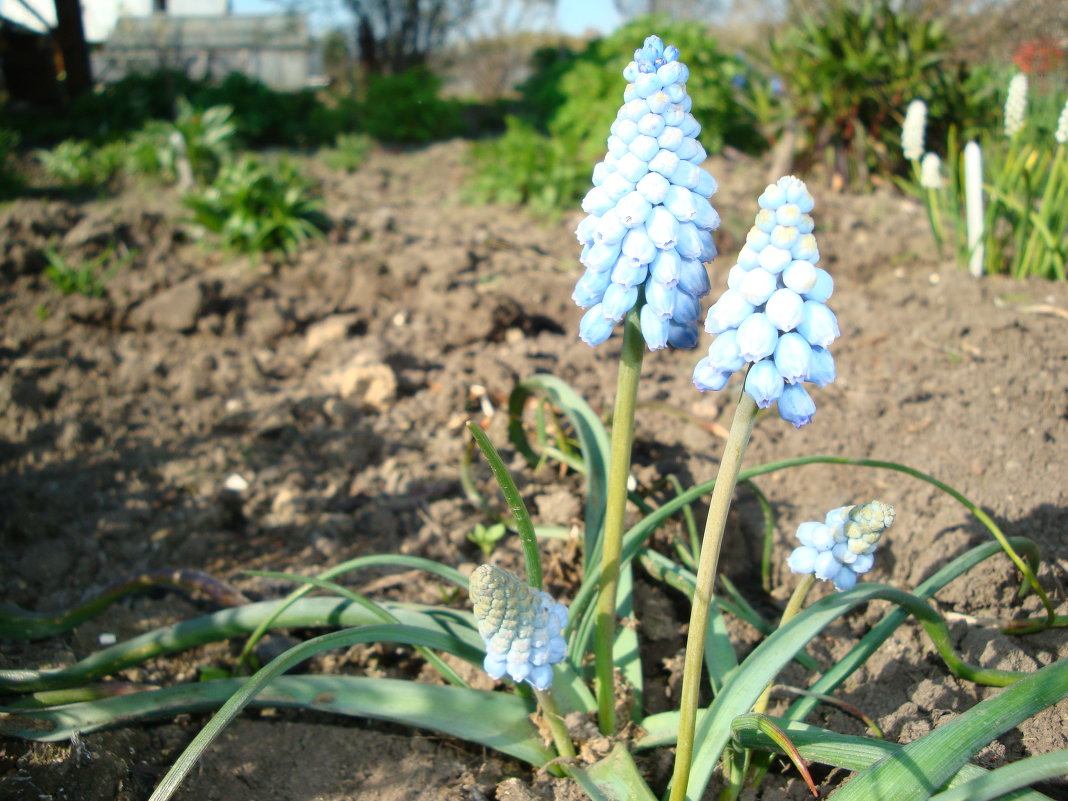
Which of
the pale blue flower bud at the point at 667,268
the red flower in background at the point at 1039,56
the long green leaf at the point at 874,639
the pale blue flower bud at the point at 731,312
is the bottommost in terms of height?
the long green leaf at the point at 874,639

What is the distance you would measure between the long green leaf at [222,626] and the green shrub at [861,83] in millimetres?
5121

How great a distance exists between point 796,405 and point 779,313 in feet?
0.46

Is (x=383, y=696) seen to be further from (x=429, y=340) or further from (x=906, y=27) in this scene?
(x=906, y=27)

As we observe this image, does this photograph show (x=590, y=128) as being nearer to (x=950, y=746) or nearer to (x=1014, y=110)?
(x=1014, y=110)

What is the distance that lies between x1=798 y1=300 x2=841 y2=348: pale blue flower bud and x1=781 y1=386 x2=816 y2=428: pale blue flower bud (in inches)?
2.7

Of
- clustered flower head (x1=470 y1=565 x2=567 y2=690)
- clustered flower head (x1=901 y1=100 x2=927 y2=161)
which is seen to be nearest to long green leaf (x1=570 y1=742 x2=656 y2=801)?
clustered flower head (x1=470 y1=565 x2=567 y2=690)

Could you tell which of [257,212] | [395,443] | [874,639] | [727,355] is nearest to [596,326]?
[727,355]

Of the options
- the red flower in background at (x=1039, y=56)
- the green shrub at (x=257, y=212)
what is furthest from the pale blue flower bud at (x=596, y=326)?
the red flower in background at (x=1039, y=56)

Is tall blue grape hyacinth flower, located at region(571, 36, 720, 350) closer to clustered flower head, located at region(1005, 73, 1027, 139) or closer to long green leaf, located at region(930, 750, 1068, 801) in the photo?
long green leaf, located at region(930, 750, 1068, 801)

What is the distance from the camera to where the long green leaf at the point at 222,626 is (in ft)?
6.30

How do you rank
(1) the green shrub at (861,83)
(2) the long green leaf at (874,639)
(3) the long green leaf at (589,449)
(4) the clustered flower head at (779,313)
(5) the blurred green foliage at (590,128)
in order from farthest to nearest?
(5) the blurred green foliage at (590,128), (1) the green shrub at (861,83), (3) the long green leaf at (589,449), (2) the long green leaf at (874,639), (4) the clustered flower head at (779,313)

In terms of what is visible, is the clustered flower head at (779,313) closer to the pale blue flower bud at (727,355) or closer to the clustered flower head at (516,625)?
the pale blue flower bud at (727,355)

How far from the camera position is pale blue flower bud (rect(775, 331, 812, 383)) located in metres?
1.12

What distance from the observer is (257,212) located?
5.15 metres
